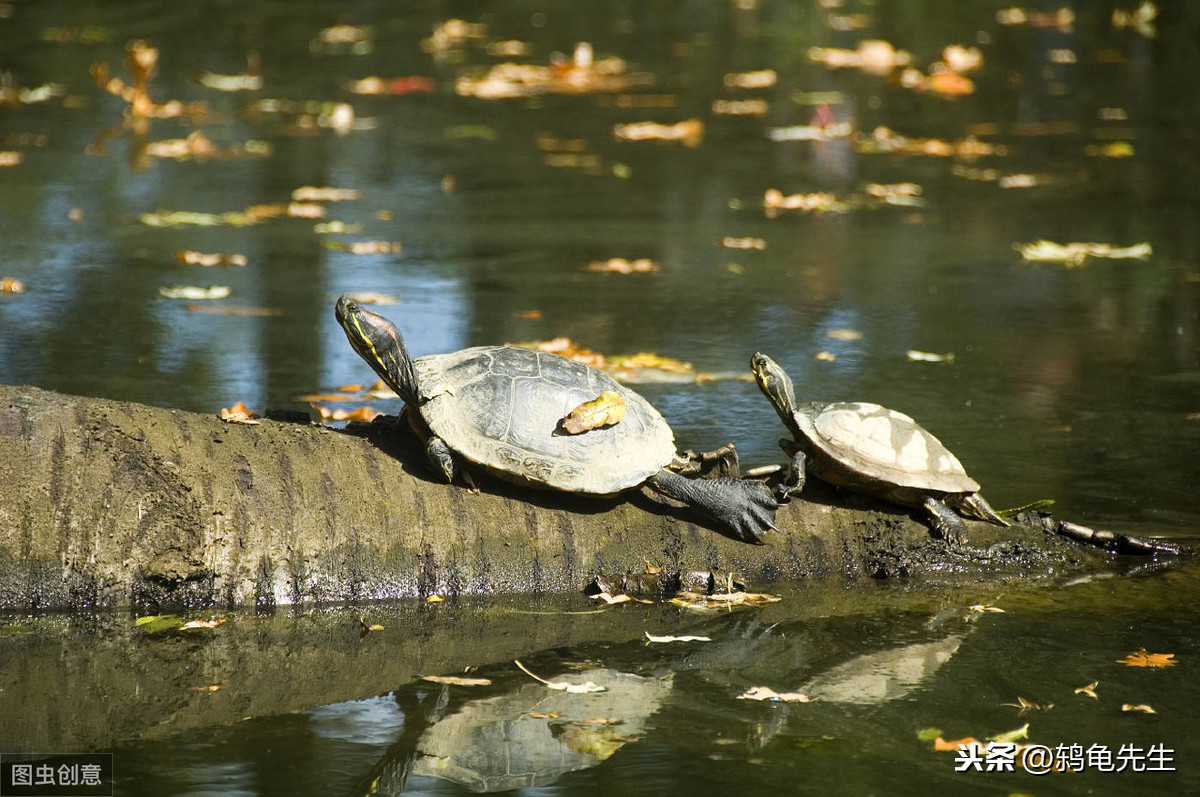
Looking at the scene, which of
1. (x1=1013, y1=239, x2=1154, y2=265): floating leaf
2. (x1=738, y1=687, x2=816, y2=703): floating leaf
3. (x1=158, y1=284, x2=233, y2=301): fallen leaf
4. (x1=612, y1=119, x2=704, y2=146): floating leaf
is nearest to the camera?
(x1=738, y1=687, x2=816, y2=703): floating leaf

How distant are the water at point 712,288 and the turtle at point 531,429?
1.56 feet

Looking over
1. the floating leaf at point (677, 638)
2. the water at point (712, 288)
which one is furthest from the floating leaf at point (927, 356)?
the floating leaf at point (677, 638)

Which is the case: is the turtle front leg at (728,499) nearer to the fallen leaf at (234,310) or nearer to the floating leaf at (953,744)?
the floating leaf at (953,744)

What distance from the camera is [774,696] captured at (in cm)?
426

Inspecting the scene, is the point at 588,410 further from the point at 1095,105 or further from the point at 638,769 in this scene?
the point at 1095,105

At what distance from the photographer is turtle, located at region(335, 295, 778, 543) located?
16.0 feet

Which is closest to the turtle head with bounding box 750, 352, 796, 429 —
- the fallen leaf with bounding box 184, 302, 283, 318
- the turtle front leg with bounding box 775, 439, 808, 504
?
the turtle front leg with bounding box 775, 439, 808, 504

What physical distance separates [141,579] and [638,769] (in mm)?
1856

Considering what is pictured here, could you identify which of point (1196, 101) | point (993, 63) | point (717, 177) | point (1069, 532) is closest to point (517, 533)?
point (1069, 532)

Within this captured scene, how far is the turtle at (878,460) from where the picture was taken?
513 centimetres

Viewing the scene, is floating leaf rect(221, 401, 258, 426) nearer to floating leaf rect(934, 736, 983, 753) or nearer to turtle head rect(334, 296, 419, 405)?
turtle head rect(334, 296, 419, 405)

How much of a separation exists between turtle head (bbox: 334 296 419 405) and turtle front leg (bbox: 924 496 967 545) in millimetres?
1861

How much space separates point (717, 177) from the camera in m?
11.9

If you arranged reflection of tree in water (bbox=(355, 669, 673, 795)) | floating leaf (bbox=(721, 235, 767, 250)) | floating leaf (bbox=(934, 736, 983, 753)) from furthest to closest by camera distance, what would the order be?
floating leaf (bbox=(721, 235, 767, 250))
floating leaf (bbox=(934, 736, 983, 753))
reflection of tree in water (bbox=(355, 669, 673, 795))
